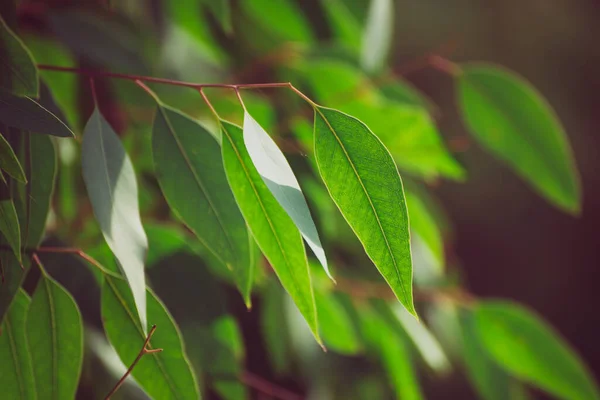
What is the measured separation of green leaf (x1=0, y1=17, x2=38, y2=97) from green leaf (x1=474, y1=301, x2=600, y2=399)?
0.53 m

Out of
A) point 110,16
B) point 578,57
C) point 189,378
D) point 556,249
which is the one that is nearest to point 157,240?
point 189,378

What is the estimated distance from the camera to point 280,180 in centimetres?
30

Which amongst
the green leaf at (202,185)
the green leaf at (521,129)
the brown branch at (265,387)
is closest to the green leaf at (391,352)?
the brown branch at (265,387)

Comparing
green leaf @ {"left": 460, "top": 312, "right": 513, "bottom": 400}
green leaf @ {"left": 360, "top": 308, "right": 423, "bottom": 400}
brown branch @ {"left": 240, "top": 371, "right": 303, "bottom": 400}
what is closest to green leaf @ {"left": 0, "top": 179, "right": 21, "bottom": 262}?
brown branch @ {"left": 240, "top": 371, "right": 303, "bottom": 400}

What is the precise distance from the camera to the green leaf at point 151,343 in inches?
13.6

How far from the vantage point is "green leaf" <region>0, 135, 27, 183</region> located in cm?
27

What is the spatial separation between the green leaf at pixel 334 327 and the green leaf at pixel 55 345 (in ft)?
1.12

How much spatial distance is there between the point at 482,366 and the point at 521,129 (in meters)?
0.28

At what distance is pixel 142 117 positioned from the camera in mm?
750

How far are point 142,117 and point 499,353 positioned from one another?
479 mm

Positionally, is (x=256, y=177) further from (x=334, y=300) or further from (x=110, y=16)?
(x=110, y=16)

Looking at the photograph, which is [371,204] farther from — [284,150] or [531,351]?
[531,351]

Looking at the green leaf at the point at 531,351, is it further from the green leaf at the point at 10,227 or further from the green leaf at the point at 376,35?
the green leaf at the point at 10,227

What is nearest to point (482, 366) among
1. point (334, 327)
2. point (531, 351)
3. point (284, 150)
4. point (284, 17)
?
point (531, 351)
